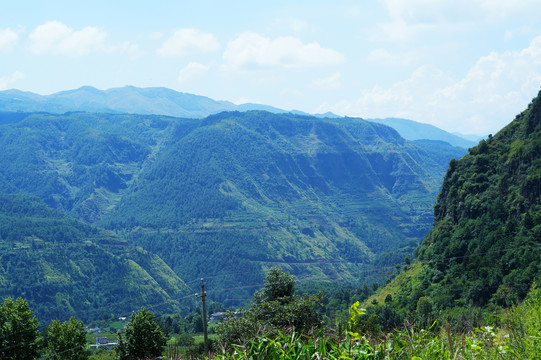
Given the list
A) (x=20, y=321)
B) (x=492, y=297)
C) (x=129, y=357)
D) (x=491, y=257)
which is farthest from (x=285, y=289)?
(x=491, y=257)

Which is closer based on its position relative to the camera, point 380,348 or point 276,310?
point 380,348

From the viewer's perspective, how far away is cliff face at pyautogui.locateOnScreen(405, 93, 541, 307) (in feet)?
304

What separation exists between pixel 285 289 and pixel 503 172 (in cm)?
7110

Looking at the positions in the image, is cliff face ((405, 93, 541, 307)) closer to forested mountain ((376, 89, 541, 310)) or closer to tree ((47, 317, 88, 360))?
forested mountain ((376, 89, 541, 310))

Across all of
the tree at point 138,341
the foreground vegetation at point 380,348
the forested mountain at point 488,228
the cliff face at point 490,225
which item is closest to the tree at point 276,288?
the tree at point 138,341

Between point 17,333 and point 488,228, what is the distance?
298ft

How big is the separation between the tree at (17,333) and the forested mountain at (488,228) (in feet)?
204

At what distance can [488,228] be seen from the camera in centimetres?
11031

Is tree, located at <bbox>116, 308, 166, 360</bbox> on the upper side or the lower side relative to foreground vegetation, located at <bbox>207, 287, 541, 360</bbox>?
lower

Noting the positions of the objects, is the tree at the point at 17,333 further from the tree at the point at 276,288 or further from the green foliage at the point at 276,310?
the tree at the point at 276,288

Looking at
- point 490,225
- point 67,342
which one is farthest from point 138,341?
point 490,225

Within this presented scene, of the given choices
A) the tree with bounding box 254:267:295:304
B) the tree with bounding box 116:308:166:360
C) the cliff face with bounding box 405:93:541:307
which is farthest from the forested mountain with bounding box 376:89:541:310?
the tree with bounding box 116:308:166:360

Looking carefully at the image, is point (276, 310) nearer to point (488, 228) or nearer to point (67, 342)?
point (67, 342)

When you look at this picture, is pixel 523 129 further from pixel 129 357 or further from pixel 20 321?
pixel 20 321
